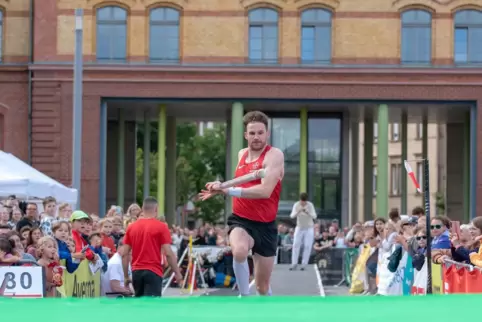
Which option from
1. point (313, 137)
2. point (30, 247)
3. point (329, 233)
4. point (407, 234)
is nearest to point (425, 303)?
point (30, 247)

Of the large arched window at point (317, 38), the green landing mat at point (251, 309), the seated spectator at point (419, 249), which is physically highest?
the large arched window at point (317, 38)

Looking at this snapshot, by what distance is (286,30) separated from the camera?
137 ft

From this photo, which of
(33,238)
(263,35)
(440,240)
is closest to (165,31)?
(263,35)

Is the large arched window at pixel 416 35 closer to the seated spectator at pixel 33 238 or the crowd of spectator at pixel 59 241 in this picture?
the crowd of spectator at pixel 59 241

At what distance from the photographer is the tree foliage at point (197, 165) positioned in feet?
234

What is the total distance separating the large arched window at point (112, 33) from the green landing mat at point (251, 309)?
125 ft

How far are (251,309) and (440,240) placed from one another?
12.2 metres

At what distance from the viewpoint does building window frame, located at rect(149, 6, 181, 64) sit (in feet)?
138

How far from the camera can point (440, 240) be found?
15797 mm

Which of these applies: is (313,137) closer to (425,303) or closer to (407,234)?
(407,234)

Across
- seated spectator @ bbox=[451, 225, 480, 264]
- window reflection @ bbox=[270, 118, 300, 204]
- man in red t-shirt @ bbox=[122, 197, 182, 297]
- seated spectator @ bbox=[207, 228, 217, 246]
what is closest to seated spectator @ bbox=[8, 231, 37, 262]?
man in red t-shirt @ bbox=[122, 197, 182, 297]

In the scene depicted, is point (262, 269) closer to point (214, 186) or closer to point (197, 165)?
point (214, 186)

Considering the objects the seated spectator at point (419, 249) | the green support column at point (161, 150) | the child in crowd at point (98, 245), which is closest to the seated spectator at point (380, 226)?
the seated spectator at point (419, 249)

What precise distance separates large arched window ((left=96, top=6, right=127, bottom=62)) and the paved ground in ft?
49.3
